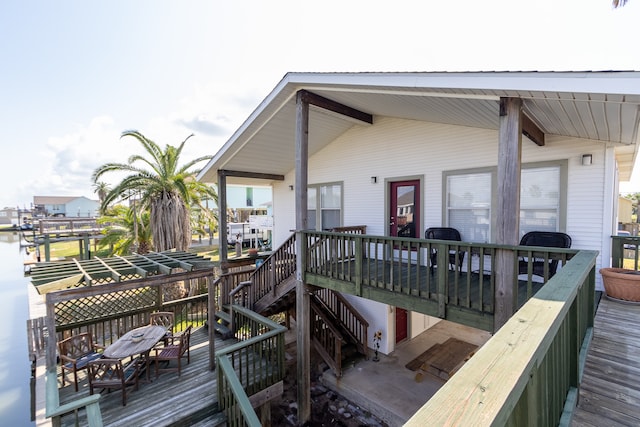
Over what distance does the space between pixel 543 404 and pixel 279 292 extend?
20.9 ft

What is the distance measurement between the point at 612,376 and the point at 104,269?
24.0ft

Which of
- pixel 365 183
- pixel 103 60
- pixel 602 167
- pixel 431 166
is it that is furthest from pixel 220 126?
pixel 602 167

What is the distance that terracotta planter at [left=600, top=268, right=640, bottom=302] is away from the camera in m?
4.19

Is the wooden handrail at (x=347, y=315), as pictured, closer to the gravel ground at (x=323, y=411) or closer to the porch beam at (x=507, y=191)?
the gravel ground at (x=323, y=411)

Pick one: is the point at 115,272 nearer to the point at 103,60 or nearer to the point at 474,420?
the point at 474,420

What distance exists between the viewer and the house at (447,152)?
3.67 metres

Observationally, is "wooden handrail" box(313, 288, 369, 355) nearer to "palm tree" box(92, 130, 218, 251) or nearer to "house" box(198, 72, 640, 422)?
"house" box(198, 72, 640, 422)

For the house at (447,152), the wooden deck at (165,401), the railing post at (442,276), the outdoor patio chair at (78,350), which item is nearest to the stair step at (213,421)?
the wooden deck at (165,401)

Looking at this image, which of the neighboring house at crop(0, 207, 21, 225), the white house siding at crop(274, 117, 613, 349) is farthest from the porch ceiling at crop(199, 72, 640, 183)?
the neighboring house at crop(0, 207, 21, 225)

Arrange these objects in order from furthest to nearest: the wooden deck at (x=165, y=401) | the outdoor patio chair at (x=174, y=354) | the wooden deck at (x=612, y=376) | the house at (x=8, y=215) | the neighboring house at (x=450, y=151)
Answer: the house at (x=8, y=215) < the outdoor patio chair at (x=174, y=354) < the wooden deck at (x=165, y=401) < the neighboring house at (x=450, y=151) < the wooden deck at (x=612, y=376)

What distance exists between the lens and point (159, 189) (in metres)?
12.6

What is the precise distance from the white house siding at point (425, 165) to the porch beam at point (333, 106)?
71 centimetres

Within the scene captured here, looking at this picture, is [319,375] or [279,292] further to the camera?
[319,375]

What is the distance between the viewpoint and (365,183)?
27.7ft
